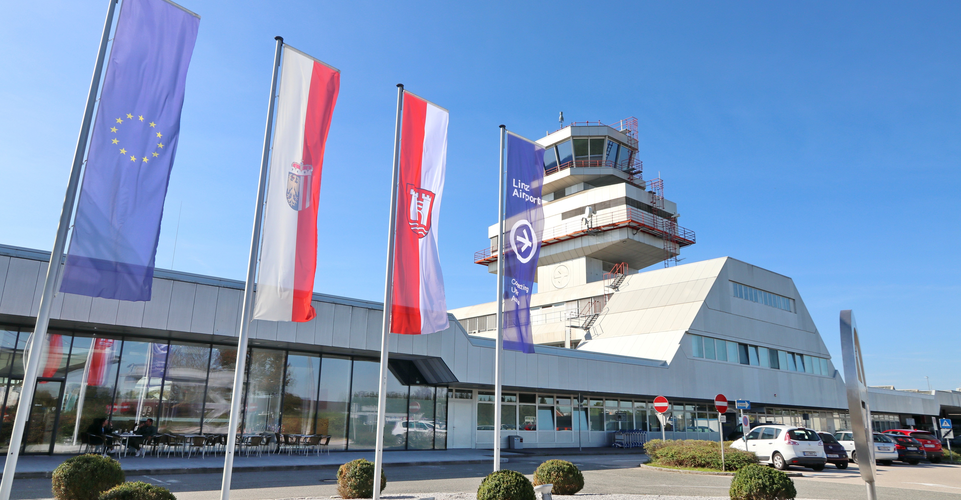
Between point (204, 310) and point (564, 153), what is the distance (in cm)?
3604

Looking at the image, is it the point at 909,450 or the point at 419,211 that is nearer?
the point at 419,211

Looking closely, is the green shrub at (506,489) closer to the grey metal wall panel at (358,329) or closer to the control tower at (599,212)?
the grey metal wall panel at (358,329)

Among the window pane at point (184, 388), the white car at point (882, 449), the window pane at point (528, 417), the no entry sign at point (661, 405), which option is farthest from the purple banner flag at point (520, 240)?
the white car at point (882, 449)

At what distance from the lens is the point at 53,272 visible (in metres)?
8.77

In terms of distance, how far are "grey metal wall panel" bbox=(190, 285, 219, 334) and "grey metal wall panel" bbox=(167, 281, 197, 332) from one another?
0.14 meters

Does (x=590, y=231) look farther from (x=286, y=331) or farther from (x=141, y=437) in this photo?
(x=141, y=437)

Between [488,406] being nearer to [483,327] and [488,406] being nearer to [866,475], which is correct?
[483,327]

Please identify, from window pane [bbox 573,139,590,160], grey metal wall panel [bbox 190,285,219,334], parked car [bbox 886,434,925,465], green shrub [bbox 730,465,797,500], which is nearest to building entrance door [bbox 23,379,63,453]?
grey metal wall panel [bbox 190,285,219,334]

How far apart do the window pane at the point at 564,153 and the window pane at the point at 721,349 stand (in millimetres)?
18666

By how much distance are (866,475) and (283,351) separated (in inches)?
798

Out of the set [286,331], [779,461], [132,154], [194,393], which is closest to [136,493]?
[132,154]

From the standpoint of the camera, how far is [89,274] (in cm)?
905

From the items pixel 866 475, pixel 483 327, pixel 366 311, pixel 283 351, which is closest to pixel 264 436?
pixel 283 351

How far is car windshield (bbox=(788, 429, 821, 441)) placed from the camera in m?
22.2
